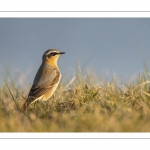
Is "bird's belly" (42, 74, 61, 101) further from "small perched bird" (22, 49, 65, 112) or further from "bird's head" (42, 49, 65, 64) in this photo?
"bird's head" (42, 49, 65, 64)

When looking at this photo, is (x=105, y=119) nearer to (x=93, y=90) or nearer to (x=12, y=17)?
(x=93, y=90)

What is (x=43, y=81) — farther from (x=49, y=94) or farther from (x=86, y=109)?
(x=86, y=109)
